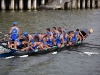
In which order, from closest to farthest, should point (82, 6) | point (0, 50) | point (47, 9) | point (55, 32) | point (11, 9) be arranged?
point (0, 50), point (55, 32), point (11, 9), point (47, 9), point (82, 6)

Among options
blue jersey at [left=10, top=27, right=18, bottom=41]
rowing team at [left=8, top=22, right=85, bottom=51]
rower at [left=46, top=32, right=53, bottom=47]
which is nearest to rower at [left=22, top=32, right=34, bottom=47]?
rowing team at [left=8, top=22, right=85, bottom=51]

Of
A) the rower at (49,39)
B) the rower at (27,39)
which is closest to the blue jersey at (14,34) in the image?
the rower at (27,39)

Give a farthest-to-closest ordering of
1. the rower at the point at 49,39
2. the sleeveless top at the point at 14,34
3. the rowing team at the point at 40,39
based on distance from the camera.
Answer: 1. the rower at the point at 49,39
2. the sleeveless top at the point at 14,34
3. the rowing team at the point at 40,39

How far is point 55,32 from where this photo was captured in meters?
31.0

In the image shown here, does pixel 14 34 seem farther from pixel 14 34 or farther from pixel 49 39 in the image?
pixel 49 39

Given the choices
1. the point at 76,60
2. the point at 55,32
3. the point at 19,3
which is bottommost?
the point at 76,60

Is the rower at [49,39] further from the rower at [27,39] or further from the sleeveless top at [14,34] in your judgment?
the sleeveless top at [14,34]

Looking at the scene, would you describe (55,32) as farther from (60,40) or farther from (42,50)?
(42,50)

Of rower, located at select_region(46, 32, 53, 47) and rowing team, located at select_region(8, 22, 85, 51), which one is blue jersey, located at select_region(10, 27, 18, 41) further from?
rower, located at select_region(46, 32, 53, 47)

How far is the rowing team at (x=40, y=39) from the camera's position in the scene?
28.1 m

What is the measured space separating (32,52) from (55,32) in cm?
384

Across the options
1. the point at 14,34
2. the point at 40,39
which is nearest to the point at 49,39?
the point at 40,39

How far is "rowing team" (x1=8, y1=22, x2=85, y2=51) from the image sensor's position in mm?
28098

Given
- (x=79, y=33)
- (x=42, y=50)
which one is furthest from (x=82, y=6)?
(x=42, y=50)
